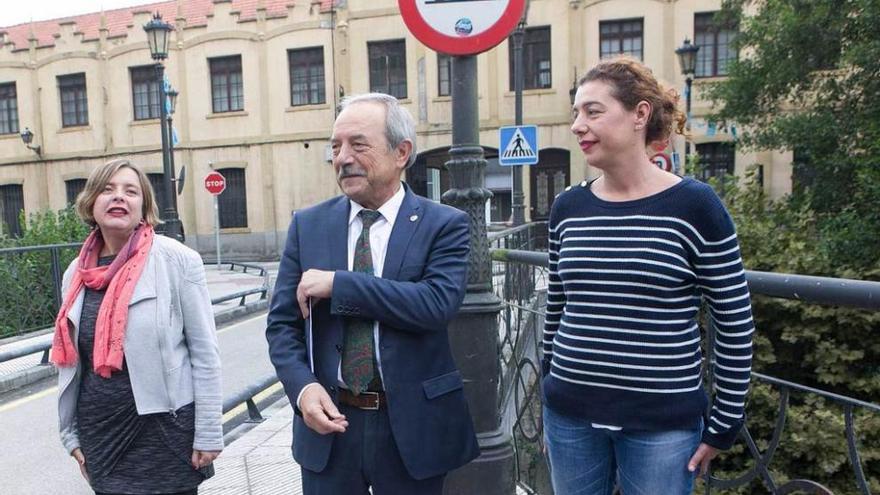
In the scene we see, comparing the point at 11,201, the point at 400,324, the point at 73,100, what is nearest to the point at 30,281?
the point at 400,324

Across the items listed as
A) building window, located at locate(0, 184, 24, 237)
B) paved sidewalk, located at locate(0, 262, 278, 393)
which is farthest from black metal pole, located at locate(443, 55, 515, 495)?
building window, located at locate(0, 184, 24, 237)

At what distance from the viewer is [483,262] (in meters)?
3.44

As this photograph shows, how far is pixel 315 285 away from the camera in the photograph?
194 cm

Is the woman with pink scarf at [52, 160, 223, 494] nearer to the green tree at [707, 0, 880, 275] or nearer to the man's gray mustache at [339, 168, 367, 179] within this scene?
the man's gray mustache at [339, 168, 367, 179]

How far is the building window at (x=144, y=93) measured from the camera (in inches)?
1043

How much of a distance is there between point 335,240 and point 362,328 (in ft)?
0.96

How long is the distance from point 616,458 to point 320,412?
903 mm

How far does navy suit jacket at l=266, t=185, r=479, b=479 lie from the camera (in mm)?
1977

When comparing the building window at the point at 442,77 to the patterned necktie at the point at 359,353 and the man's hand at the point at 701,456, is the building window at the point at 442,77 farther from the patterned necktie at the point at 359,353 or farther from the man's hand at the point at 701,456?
the man's hand at the point at 701,456

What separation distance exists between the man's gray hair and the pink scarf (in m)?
1.02

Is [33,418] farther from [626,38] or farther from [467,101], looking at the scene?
[626,38]

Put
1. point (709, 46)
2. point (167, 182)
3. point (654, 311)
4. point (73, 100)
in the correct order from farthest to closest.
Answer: point (73, 100) → point (709, 46) → point (167, 182) → point (654, 311)

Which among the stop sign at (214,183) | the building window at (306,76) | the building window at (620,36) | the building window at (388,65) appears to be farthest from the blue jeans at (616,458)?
the building window at (306,76)

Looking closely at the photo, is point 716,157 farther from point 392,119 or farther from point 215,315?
point 392,119
